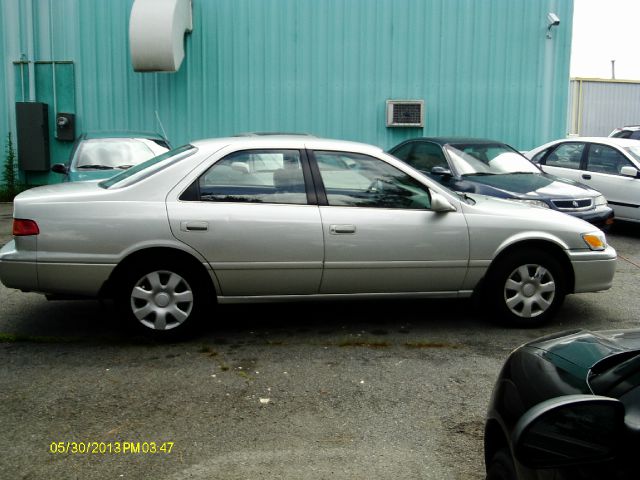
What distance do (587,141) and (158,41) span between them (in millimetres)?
7760

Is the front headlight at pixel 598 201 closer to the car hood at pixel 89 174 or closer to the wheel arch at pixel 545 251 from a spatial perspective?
the wheel arch at pixel 545 251

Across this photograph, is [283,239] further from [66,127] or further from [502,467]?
[66,127]

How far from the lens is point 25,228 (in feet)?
17.3

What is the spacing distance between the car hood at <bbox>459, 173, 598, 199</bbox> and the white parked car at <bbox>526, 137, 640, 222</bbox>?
1266 millimetres

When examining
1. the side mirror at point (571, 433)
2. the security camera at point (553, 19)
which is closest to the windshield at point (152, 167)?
the side mirror at point (571, 433)

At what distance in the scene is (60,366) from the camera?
5039 millimetres

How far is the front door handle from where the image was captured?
5.55 metres

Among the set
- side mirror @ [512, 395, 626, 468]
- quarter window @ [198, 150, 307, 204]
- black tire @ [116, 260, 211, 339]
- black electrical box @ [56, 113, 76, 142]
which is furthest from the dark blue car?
black electrical box @ [56, 113, 76, 142]

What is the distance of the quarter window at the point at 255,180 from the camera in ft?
18.2

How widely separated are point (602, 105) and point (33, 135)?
51.2 ft

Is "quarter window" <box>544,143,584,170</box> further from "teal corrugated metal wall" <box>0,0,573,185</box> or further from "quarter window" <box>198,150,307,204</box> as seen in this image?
"quarter window" <box>198,150,307,204</box>

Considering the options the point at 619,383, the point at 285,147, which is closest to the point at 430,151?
the point at 285,147

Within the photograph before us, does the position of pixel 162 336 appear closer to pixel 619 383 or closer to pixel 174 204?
pixel 174 204

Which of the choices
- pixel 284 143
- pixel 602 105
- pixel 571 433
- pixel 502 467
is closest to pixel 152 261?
pixel 284 143
